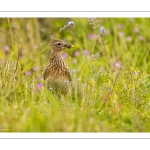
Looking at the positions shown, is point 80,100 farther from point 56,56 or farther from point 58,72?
point 56,56

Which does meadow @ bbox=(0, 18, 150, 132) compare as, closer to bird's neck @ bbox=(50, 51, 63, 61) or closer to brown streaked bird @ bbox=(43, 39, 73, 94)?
brown streaked bird @ bbox=(43, 39, 73, 94)

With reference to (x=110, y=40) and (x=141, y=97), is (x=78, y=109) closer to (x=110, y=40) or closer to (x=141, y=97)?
(x=141, y=97)

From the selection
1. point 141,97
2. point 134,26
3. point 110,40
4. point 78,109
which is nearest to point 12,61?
point 78,109

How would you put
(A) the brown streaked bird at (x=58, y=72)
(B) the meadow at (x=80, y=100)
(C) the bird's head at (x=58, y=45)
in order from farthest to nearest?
(C) the bird's head at (x=58, y=45) → (A) the brown streaked bird at (x=58, y=72) → (B) the meadow at (x=80, y=100)

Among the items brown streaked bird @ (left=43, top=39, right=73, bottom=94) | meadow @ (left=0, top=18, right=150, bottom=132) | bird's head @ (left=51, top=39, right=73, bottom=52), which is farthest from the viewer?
bird's head @ (left=51, top=39, right=73, bottom=52)

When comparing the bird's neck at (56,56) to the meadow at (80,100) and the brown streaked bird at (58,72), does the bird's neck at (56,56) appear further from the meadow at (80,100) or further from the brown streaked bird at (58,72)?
the meadow at (80,100)

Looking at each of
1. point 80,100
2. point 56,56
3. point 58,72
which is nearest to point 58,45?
point 56,56

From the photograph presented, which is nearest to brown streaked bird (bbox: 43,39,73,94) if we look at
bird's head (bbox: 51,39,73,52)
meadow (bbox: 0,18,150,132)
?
bird's head (bbox: 51,39,73,52)

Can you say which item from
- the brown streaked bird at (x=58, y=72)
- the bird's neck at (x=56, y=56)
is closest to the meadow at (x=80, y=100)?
the brown streaked bird at (x=58, y=72)
